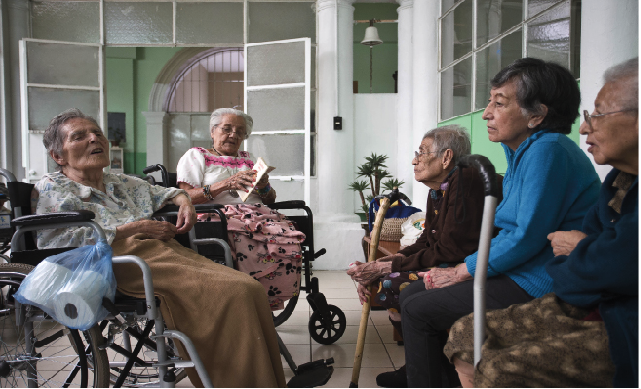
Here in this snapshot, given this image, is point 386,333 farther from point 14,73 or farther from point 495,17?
point 14,73

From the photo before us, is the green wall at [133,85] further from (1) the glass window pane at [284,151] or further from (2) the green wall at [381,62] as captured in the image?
(1) the glass window pane at [284,151]

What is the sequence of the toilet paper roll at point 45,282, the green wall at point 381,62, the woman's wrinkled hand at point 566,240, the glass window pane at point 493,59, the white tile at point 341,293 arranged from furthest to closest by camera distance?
1. the green wall at point 381,62
2. the white tile at point 341,293
3. the glass window pane at point 493,59
4. the toilet paper roll at point 45,282
5. the woman's wrinkled hand at point 566,240

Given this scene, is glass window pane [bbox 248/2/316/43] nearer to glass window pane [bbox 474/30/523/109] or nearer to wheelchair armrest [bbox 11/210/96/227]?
glass window pane [bbox 474/30/523/109]

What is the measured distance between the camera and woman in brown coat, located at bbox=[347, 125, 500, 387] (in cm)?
169

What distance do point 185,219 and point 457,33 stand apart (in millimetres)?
2998

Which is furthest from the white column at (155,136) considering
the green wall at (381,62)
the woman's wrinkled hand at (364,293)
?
the woman's wrinkled hand at (364,293)

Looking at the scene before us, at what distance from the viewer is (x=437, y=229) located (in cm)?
186

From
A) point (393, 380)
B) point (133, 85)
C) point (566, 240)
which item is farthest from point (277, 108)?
point (133, 85)

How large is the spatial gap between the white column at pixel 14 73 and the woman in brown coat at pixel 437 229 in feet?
14.7

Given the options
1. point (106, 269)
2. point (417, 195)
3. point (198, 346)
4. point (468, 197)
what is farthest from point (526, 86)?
point (417, 195)

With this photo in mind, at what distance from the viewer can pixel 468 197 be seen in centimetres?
168

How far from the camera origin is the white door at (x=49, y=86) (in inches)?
182

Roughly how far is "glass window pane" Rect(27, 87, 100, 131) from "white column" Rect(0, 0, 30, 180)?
385 millimetres

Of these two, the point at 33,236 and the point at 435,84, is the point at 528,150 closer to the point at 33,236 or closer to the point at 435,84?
the point at 33,236
